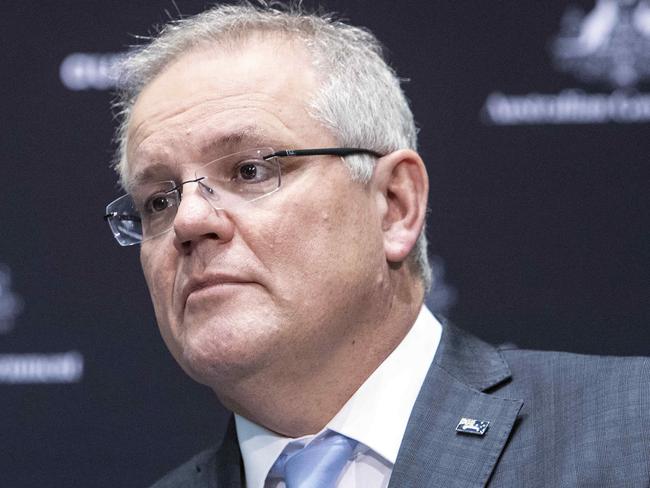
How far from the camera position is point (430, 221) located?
285cm

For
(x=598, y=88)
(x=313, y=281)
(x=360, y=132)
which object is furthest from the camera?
(x=598, y=88)

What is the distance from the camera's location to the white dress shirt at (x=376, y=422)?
6.97ft

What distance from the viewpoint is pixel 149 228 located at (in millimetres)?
2328

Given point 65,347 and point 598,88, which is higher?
point 598,88

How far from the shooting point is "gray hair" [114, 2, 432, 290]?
2.25 m

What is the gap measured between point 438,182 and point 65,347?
105cm

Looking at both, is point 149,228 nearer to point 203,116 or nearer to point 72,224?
point 203,116

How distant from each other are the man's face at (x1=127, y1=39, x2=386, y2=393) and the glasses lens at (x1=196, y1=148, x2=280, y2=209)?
0.02 metres

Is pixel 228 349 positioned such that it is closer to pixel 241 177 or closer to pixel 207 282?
pixel 207 282

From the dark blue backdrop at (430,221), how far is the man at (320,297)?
48 cm

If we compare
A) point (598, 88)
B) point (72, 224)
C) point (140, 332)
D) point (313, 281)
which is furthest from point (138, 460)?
point (598, 88)

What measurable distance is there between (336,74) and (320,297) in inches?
19.4

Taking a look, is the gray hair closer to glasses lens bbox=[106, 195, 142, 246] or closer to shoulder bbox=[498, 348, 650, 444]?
glasses lens bbox=[106, 195, 142, 246]

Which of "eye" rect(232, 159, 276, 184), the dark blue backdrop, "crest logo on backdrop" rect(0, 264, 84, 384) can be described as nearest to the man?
"eye" rect(232, 159, 276, 184)
